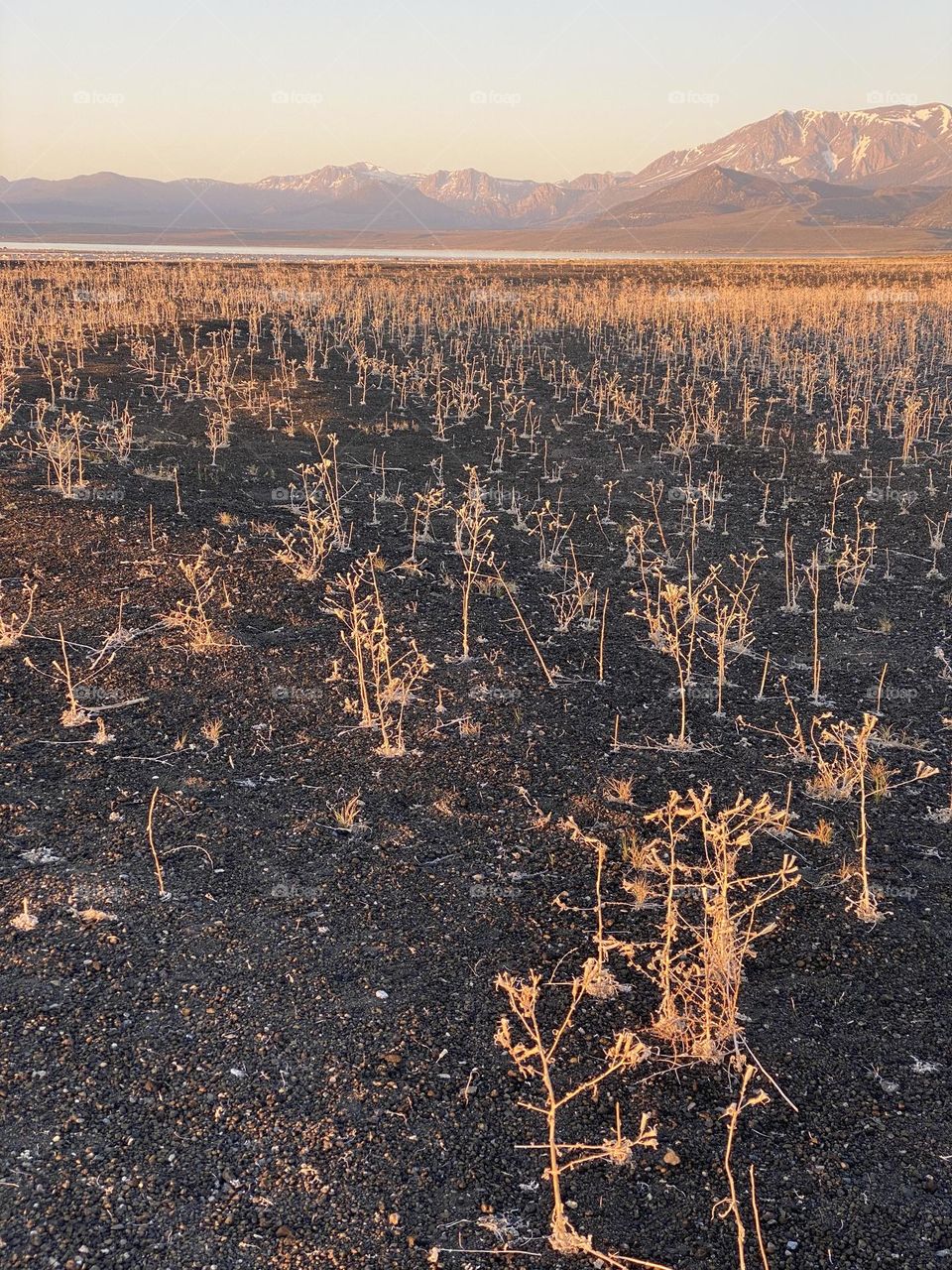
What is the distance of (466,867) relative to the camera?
15.2ft

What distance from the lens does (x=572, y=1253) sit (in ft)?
9.21

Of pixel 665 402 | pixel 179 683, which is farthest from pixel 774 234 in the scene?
pixel 179 683

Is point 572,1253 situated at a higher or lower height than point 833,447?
lower

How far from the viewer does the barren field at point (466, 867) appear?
9.80 ft

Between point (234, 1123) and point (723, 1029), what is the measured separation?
1.74m

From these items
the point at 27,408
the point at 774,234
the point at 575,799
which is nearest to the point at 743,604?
the point at 575,799

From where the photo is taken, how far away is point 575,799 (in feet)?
17.2

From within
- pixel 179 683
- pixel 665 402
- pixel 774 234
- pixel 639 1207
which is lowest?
pixel 639 1207

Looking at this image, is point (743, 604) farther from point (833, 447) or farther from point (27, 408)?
point (27, 408)

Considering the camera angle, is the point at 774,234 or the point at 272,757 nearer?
the point at 272,757

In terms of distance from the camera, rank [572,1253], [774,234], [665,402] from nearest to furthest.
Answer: [572,1253] < [665,402] < [774,234]

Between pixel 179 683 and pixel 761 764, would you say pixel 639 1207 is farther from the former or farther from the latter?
pixel 179 683

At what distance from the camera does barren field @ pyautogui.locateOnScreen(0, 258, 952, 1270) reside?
299cm

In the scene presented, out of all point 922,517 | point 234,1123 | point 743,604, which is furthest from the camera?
point 922,517
